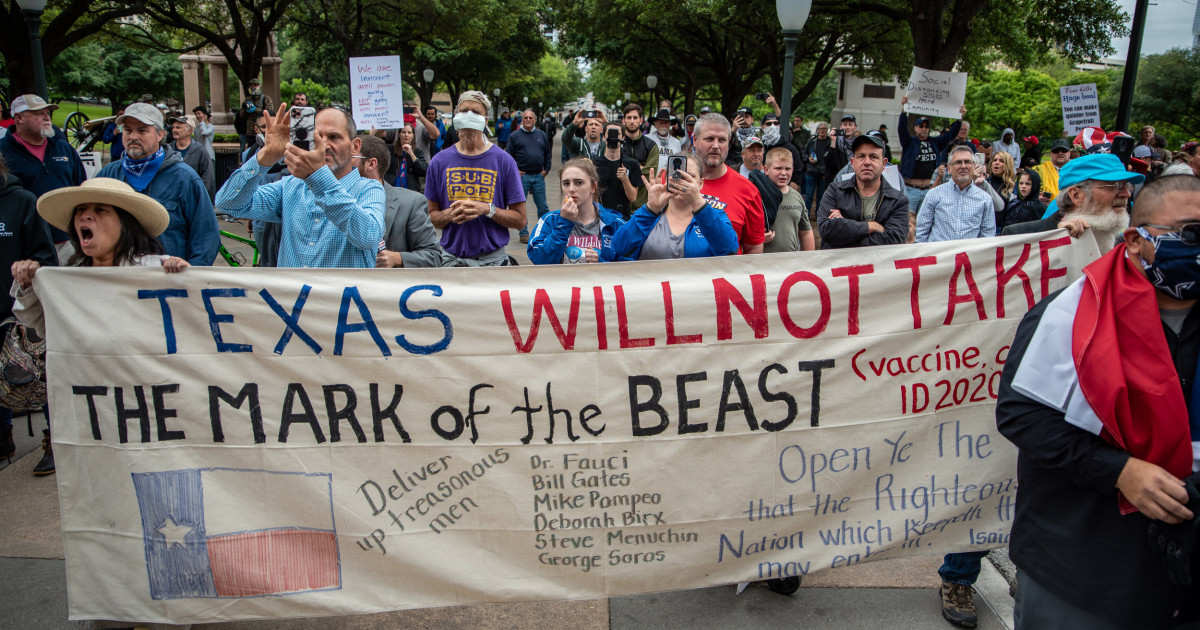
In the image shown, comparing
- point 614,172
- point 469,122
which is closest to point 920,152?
point 614,172

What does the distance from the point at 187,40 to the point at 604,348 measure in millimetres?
32237

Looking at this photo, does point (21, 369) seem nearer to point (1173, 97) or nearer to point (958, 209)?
point (958, 209)

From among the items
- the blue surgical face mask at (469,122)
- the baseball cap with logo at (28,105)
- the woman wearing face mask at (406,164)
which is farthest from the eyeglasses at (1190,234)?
the woman wearing face mask at (406,164)

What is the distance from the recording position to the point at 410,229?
14.5ft

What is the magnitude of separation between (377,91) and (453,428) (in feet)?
26.1

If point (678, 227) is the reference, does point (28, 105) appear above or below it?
above

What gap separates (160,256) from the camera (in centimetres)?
338

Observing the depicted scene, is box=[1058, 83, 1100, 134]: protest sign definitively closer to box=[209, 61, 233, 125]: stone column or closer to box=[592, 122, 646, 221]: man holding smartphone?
box=[592, 122, 646, 221]: man holding smartphone

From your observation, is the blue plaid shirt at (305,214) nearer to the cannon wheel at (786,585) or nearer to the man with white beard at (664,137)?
the cannon wheel at (786,585)

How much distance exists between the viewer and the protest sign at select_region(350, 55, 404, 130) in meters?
9.98

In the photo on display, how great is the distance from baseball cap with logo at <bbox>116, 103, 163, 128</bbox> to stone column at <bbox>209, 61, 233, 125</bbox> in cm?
3042

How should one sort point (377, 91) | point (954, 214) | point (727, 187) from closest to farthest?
point (727, 187) < point (954, 214) < point (377, 91)

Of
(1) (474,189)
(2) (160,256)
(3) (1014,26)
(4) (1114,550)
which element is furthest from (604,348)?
(3) (1014,26)

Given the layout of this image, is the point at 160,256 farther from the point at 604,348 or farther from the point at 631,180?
the point at 631,180
